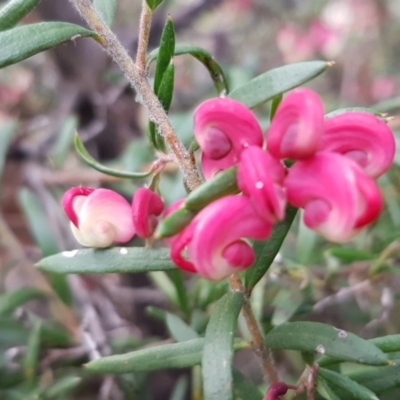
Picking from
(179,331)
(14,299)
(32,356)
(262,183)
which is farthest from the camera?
(14,299)

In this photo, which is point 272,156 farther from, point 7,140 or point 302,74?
point 7,140

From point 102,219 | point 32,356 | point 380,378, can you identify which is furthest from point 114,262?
point 32,356

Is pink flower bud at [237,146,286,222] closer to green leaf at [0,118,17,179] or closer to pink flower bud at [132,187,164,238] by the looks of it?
pink flower bud at [132,187,164,238]

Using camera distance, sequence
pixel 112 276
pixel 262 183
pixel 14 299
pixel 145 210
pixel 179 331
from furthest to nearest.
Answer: pixel 112 276 < pixel 14 299 < pixel 179 331 < pixel 145 210 < pixel 262 183

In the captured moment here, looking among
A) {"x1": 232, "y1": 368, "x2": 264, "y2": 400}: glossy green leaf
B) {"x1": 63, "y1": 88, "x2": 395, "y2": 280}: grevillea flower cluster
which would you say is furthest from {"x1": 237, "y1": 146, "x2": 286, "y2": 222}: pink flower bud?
{"x1": 232, "y1": 368, "x2": 264, "y2": 400}: glossy green leaf

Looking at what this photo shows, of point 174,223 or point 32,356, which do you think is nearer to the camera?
point 174,223

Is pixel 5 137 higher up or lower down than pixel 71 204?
higher up

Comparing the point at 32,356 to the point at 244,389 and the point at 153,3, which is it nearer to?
the point at 244,389
